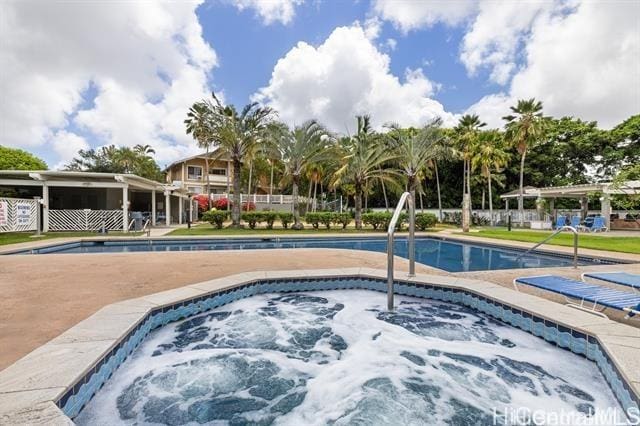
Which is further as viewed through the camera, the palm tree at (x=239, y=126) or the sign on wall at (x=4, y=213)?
the palm tree at (x=239, y=126)

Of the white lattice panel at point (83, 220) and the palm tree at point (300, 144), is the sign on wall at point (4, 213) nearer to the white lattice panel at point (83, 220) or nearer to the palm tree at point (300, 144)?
the white lattice panel at point (83, 220)

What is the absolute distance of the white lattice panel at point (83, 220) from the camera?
60.3 feet

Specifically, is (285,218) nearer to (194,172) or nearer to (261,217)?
(261,217)

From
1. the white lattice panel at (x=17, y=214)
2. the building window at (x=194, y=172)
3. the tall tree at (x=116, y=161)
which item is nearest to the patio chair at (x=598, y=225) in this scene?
the white lattice panel at (x=17, y=214)

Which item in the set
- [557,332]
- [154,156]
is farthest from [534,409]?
[154,156]

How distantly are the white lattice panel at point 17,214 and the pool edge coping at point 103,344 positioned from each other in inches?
577

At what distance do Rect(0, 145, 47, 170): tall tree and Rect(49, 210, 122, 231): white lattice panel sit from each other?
1643 cm

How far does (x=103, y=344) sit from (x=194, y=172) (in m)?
37.5

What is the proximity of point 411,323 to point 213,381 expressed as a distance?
2848 mm

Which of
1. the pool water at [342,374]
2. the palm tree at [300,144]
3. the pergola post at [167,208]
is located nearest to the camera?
the pool water at [342,374]

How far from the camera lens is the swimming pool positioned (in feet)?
33.8

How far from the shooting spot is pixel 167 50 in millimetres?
16750

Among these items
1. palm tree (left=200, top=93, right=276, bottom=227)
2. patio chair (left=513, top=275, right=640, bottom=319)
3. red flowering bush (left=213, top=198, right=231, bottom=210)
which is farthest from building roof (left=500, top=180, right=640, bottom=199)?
red flowering bush (left=213, top=198, right=231, bottom=210)

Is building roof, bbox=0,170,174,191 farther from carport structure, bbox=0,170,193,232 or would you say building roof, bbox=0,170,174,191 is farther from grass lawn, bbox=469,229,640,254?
grass lawn, bbox=469,229,640,254
